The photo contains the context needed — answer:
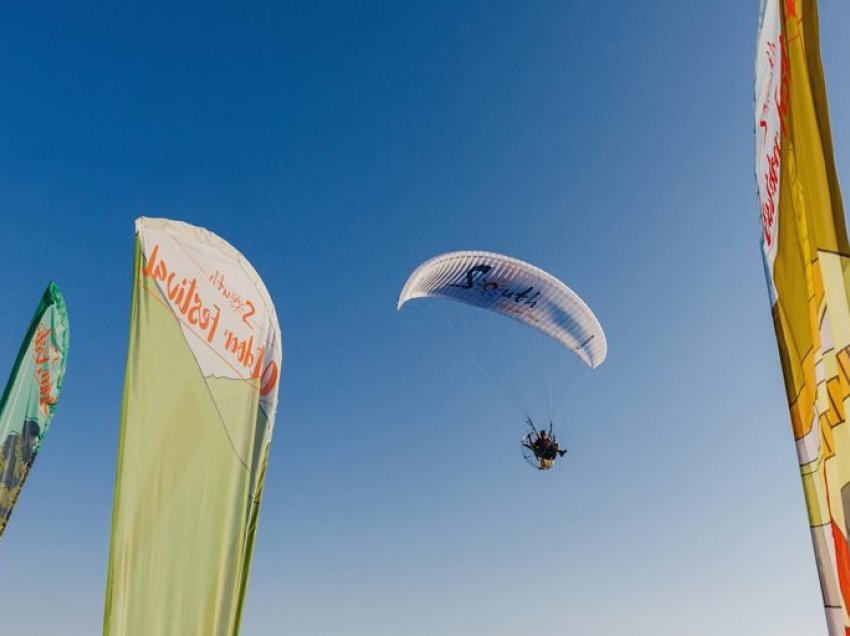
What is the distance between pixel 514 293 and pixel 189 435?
618 inches

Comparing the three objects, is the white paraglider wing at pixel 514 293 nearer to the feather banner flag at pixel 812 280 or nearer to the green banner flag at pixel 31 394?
the green banner flag at pixel 31 394

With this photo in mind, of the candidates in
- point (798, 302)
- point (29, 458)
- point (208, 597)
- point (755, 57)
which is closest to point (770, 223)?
point (798, 302)

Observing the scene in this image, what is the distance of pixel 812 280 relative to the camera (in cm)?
327

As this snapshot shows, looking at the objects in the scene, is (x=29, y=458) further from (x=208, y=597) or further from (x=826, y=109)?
(x=826, y=109)

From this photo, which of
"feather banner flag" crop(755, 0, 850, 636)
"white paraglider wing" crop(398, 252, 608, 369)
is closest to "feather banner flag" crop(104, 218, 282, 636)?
"feather banner flag" crop(755, 0, 850, 636)

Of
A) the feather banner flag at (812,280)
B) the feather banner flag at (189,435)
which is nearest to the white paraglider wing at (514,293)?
the feather banner flag at (189,435)

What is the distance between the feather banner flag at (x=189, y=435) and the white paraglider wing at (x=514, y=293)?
12.0 metres

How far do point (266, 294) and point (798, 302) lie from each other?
4.78 meters

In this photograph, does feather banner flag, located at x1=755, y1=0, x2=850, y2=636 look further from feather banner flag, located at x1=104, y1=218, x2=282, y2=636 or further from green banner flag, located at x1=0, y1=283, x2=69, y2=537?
green banner flag, located at x1=0, y1=283, x2=69, y2=537

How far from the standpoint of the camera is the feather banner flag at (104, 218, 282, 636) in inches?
193

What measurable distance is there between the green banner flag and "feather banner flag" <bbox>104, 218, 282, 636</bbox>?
15.5 ft

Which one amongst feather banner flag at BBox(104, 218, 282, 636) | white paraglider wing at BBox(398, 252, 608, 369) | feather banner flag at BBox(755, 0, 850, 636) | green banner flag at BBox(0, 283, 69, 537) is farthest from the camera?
white paraglider wing at BBox(398, 252, 608, 369)

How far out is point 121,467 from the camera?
16.0 ft

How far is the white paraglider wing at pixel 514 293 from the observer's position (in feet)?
62.6
